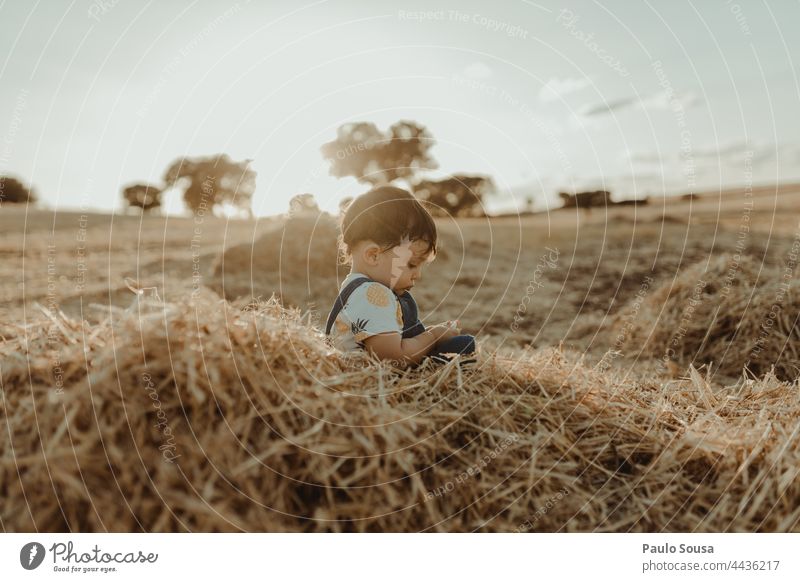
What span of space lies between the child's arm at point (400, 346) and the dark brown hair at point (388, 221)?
0.52 meters

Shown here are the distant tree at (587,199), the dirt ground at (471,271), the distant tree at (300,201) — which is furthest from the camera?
the distant tree at (587,199)

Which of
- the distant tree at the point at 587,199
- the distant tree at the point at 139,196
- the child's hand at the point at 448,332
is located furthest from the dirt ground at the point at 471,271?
the distant tree at the point at 139,196

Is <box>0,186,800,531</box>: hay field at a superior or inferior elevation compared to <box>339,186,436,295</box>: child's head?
inferior

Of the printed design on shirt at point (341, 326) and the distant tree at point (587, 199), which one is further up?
the distant tree at point (587, 199)

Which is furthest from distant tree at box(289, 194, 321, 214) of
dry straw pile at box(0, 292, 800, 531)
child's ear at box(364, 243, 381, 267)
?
dry straw pile at box(0, 292, 800, 531)

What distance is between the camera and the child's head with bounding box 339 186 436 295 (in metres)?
3.25

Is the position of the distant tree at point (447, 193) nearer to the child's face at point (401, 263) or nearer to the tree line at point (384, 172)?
the tree line at point (384, 172)

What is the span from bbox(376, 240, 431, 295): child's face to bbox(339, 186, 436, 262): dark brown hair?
0.04 m

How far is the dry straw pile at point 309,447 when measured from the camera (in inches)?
80.6

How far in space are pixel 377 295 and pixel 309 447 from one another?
1162 mm

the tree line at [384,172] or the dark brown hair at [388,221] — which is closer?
the dark brown hair at [388,221]

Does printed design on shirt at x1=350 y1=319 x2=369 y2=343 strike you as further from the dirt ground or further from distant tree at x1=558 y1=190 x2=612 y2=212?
distant tree at x1=558 y1=190 x2=612 y2=212

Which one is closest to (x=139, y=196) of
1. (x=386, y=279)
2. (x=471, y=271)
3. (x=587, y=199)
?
(x=587, y=199)
